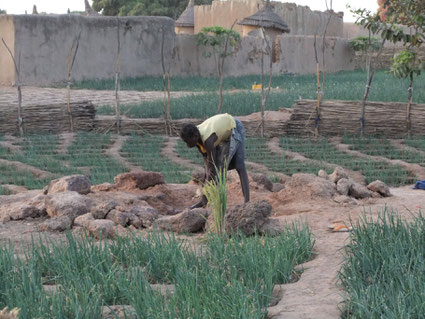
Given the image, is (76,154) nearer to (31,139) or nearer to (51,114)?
(31,139)

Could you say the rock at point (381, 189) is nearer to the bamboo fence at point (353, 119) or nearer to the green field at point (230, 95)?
the bamboo fence at point (353, 119)

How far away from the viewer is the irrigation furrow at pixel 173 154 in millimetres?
8195

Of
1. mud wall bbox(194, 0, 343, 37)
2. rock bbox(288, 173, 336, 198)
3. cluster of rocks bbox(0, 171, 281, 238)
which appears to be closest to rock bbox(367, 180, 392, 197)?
rock bbox(288, 173, 336, 198)

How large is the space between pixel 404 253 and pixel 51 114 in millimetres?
8369

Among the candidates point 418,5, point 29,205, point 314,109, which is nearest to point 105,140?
point 314,109

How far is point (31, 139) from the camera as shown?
980 centimetres

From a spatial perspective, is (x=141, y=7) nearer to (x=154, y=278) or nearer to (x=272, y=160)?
(x=272, y=160)

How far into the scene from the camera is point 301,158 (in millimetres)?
8539

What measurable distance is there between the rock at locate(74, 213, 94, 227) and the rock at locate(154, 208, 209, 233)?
1.59 ft

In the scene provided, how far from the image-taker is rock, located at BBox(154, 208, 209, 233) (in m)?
4.62

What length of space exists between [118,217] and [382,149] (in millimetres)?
5374

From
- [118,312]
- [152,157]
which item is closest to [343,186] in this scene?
[152,157]

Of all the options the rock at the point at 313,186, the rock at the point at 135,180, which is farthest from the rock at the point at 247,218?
the rock at the point at 135,180

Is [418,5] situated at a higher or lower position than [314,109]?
higher
